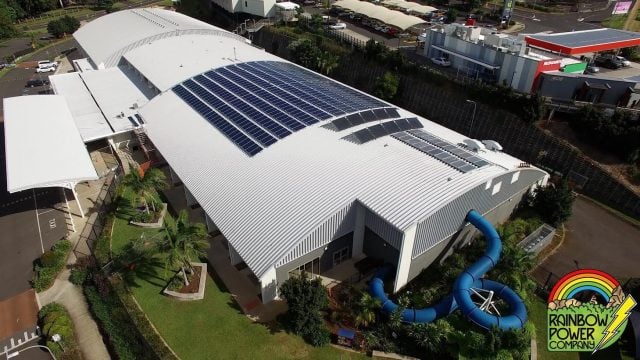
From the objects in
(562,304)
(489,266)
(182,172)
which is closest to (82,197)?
(182,172)

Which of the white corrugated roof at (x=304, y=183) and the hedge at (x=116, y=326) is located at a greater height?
the white corrugated roof at (x=304, y=183)

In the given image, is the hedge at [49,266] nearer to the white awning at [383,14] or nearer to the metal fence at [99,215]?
the metal fence at [99,215]

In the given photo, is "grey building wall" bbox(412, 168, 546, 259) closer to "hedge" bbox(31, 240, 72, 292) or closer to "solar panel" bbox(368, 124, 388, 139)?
"solar panel" bbox(368, 124, 388, 139)

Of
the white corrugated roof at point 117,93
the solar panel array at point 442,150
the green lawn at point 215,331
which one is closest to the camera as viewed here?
the green lawn at point 215,331

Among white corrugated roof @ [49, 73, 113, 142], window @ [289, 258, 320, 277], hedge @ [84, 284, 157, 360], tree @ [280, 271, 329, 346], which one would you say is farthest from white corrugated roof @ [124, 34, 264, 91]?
tree @ [280, 271, 329, 346]

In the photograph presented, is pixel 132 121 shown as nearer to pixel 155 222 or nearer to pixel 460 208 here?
pixel 155 222

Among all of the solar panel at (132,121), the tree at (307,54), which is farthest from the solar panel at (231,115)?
the tree at (307,54)
